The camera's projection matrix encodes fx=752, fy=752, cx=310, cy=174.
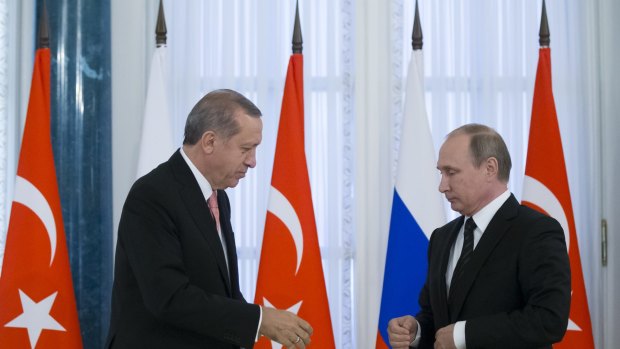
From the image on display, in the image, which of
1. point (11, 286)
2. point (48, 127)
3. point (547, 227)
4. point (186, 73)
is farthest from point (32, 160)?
point (547, 227)

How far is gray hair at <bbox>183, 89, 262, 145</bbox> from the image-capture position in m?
2.44

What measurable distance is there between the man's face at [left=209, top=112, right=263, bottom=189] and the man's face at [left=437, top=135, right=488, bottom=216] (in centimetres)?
66

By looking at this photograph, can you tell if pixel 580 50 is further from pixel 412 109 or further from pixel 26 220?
pixel 26 220

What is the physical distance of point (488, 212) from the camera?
2547 mm

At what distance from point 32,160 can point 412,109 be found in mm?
2067

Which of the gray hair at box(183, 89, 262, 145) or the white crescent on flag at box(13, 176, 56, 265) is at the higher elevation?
the gray hair at box(183, 89, 262, 145)

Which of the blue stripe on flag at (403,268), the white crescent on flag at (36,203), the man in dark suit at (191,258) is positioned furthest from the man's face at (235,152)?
the white crescent on flag at (36,203)

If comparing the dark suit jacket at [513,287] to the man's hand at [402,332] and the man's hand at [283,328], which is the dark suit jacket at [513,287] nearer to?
the man's hand at [402,332]

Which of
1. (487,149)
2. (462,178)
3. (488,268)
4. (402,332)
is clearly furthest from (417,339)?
(487,149)

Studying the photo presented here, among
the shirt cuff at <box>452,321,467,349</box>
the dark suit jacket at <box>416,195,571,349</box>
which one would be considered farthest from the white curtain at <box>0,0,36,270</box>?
the shirt cuff at <box>452,321,467,349</box>

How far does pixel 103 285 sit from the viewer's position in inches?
172

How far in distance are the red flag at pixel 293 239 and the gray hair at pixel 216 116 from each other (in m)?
1.63

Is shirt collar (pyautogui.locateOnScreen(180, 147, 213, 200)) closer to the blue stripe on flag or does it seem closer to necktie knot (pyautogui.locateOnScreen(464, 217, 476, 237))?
necktie knot (pyautogui.locateOnScreen(464, 217, 476, 237))

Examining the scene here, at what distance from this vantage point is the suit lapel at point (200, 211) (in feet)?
7.69
